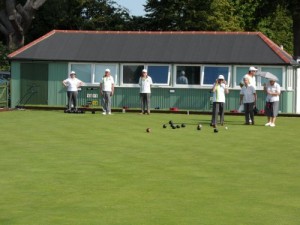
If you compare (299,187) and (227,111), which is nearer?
(299,187)

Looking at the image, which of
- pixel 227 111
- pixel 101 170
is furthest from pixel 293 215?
pixel 227 111

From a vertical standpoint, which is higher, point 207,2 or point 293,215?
point 207,2

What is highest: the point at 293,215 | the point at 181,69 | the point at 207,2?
the point at 207,2

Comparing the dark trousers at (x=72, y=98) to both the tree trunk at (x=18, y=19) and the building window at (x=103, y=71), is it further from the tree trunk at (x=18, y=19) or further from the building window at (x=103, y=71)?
the tree trunk at (x=18, y=19)

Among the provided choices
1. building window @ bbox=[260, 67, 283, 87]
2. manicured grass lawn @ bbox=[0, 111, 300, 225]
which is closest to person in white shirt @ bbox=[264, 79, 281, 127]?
manicured grass lawn @ bbox=[0, 111, 300, 225]

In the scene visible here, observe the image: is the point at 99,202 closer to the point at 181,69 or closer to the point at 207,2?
the point at 181,69

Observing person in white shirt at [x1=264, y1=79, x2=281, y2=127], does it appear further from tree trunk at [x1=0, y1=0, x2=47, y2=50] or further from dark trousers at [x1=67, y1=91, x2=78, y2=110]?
tree trunk at [x1=0, y1=0, x2=47, y2=50]

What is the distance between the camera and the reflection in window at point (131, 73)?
41.9 metres

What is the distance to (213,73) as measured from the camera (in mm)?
41000

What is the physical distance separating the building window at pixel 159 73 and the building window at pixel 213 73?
5.75 feet

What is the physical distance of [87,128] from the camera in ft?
88.0

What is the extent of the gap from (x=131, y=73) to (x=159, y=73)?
136cm

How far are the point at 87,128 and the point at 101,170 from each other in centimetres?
1150

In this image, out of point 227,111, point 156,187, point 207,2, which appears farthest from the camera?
point 207,2
